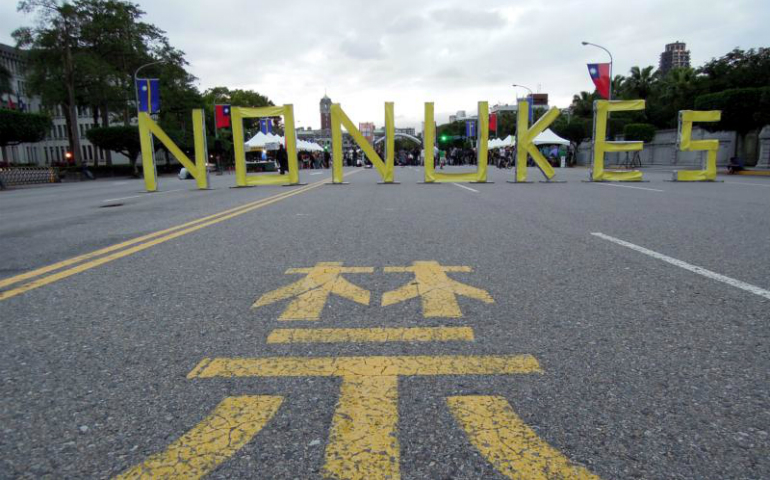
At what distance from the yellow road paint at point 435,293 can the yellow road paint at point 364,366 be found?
690 mm

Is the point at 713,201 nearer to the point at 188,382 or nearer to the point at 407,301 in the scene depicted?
the point at 407,301

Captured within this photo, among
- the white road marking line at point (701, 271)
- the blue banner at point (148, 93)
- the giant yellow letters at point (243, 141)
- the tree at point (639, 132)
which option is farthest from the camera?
the tree at point (639, 132)

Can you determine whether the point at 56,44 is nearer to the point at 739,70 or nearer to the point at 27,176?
the point at 27,176

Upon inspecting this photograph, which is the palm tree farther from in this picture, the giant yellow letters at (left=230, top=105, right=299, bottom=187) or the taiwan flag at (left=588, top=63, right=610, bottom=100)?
the giant yellow letters at (left=230, top=105, right=299, bottom=187)

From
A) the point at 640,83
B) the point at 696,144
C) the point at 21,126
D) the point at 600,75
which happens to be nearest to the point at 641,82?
the point at 640,83

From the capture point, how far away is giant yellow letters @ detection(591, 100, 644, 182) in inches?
669

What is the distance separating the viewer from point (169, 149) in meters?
17.3

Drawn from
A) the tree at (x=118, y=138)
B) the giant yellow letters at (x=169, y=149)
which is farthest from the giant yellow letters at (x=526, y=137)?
the tree at (x=118, y=138)

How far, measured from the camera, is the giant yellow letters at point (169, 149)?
17.2m

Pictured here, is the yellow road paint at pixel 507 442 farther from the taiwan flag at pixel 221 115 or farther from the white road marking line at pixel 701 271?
the taiwan flag at pixel 221 115

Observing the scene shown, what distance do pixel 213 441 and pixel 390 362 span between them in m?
0.91

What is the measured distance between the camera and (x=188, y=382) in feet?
7.51

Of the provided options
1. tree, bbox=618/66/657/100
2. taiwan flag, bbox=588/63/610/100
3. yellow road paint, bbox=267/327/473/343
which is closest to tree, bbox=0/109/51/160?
taiwan flag, bbox=588/63/610/100

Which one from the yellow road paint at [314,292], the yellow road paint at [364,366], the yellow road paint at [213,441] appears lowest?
the yellow road paint at [213,441]
